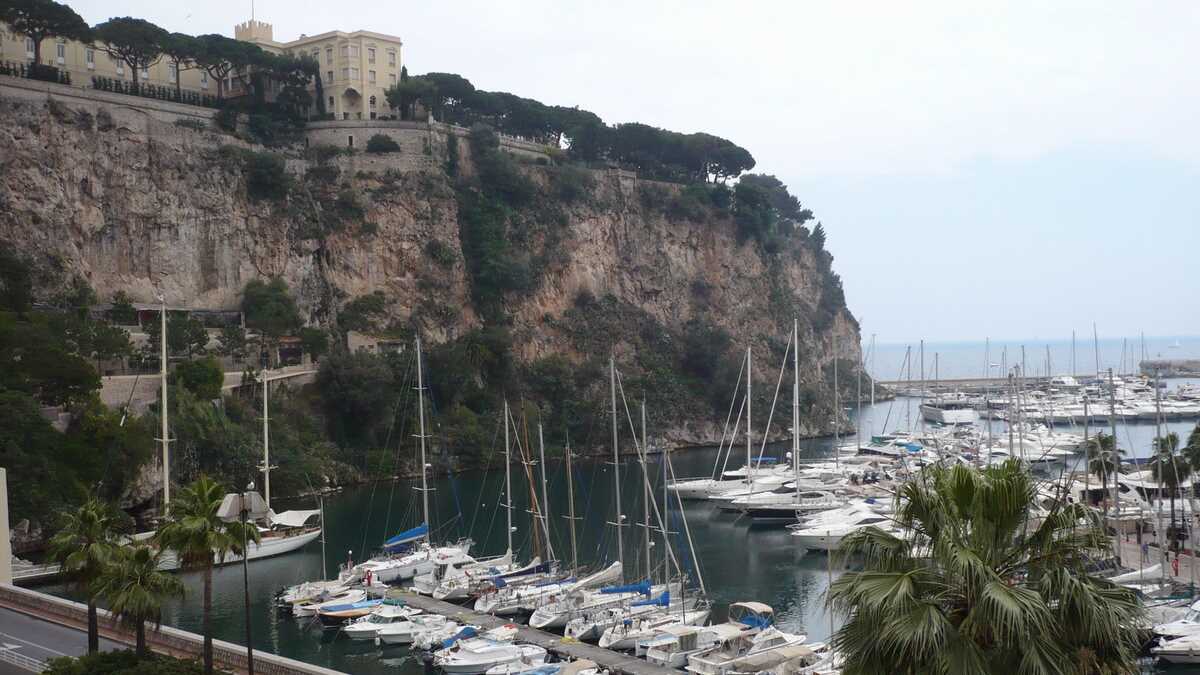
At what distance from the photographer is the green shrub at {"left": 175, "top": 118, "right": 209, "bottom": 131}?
69688mm

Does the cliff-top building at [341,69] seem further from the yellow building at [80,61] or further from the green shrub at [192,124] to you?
the green shrub at [192,124]

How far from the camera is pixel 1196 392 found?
118 m

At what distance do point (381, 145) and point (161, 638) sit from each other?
190ft

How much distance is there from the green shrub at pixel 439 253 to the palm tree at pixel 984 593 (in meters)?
68.1

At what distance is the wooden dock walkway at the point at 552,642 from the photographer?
2834cm

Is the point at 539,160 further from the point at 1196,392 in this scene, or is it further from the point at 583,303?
the point at 1196,392

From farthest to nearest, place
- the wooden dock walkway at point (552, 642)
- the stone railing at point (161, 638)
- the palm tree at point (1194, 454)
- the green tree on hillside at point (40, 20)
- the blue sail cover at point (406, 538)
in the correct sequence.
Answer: the green tree on hillside at point (40, 20), the palm tree at point (1194, 454), the blue sail cover at point (406, 538), the wooden dock walkway at point (552, 642), the stone railing at point (161, 638)

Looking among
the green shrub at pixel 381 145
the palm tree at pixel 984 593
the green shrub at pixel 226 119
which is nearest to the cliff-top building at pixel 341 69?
the green shrub at pixel 381 145

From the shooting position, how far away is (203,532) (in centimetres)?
1862

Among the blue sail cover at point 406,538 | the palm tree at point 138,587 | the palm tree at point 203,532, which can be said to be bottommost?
the blue sail cover at point 406,538

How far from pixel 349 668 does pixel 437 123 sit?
58.0 m

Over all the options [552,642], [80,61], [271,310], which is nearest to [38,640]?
[552,642]

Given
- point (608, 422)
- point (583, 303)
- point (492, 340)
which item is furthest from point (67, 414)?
point (583, 303)

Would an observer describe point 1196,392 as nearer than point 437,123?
No
